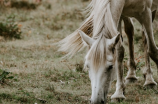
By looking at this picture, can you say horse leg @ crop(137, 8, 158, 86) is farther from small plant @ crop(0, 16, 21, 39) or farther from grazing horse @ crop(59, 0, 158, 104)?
small plant @ crop(0, 16, 21, 39)

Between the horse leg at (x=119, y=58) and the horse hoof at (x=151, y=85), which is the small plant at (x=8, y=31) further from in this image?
the horse hoof at (x=151, y=85)

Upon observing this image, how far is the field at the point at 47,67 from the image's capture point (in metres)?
4.62

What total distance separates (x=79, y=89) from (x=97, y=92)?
1.81 metres

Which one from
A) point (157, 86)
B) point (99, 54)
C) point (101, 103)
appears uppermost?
point (99, 54)

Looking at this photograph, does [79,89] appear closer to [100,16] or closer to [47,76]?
[47,76]

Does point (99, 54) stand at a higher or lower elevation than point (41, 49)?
higher

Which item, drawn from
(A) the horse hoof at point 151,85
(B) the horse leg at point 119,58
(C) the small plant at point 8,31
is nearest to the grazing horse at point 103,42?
(B) the horse leg at point 119,58

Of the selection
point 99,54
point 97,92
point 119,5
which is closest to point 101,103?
point 97,92

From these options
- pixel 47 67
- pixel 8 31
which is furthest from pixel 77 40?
pixel 8 31

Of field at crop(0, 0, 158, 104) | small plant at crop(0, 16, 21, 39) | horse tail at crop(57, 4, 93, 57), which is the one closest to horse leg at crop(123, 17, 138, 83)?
field at crop(0, 0, 158, 104)

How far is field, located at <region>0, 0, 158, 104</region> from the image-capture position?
4.62m

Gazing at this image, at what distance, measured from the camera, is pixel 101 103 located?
3.48 metres

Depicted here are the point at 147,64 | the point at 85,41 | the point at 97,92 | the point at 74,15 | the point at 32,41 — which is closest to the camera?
the point at 97,92

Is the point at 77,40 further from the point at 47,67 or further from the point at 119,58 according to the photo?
the point at 47,67
